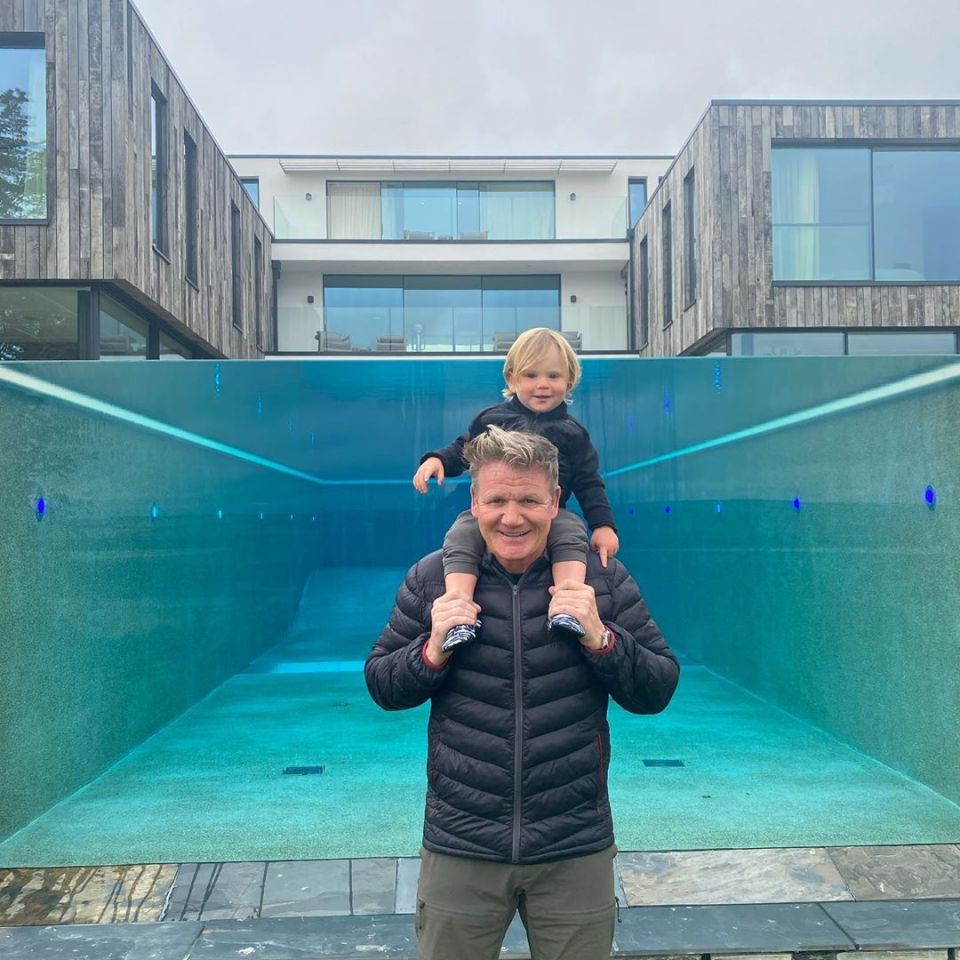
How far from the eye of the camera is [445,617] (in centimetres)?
181

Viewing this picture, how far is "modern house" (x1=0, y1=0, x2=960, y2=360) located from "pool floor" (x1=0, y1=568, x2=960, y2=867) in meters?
5.83

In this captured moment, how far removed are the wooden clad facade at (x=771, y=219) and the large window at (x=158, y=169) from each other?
6890 millimetres

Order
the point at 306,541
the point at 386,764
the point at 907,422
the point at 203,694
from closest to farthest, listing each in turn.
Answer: the point at 907,422 → the point at 386,764 → the point at 203,694 → the point at 306,541

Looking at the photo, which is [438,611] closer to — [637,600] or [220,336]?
[637,600]

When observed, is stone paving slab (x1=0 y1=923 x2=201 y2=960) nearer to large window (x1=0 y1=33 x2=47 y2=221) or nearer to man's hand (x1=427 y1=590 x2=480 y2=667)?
man's hand (x1=427 y1=590 x2=480 y2=667)

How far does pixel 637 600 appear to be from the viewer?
2023 millimetres

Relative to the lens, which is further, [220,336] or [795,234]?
[220,336]

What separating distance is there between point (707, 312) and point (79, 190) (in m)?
8.00

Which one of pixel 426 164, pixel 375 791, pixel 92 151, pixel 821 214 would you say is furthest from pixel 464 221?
pixel 375 791

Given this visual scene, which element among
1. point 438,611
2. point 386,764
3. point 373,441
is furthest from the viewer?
point 373,441

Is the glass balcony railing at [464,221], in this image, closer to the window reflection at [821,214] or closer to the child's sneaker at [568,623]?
the window reflection at [821,214]

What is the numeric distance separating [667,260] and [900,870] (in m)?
14.4

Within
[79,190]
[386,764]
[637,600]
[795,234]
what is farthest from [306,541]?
[795,234]

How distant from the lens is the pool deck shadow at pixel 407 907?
2.74 metres
